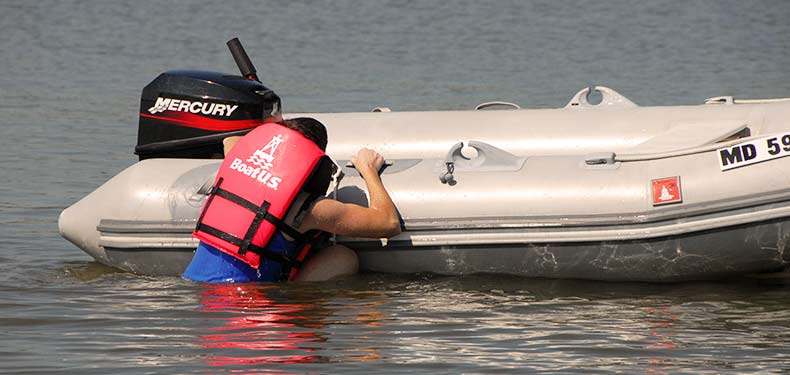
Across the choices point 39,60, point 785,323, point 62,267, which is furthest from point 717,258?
point 39,60

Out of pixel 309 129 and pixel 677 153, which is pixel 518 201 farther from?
pixel 309 129

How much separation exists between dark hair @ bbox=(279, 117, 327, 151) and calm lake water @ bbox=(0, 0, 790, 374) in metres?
0.56

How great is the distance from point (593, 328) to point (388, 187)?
103 centimetres

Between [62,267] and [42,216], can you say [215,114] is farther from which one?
[42,216]

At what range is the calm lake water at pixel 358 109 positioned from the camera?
4.66 meters

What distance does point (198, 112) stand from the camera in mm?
5969

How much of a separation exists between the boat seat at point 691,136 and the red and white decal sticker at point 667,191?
351mm

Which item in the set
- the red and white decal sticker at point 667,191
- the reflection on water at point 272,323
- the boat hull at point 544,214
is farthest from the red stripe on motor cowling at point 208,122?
the red and white decal sticker at point 667,191

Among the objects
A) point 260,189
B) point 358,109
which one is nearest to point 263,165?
point 260,189

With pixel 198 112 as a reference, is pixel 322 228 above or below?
below

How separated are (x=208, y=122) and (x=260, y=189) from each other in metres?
0.70

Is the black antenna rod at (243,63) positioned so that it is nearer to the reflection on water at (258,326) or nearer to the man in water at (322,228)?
the man in water at (322,228)

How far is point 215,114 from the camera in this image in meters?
5.95

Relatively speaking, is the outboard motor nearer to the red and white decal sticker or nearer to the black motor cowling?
the black motor cowling
